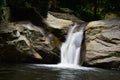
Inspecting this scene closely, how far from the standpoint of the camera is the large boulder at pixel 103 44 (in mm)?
23281

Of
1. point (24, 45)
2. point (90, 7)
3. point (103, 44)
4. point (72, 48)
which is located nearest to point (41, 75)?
point (24, 45)

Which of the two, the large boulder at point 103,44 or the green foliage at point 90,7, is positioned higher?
the green foliage at point 90,7

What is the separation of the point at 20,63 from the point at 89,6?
62.1 ft

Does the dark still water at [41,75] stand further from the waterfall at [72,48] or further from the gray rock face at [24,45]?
the waterfall at [72,48]

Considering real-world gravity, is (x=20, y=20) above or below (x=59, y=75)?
above

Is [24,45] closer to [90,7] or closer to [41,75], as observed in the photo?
[41,75]

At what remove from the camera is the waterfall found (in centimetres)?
2486

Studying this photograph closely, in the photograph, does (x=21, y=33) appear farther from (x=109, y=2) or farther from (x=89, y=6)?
(x=89, y=6)

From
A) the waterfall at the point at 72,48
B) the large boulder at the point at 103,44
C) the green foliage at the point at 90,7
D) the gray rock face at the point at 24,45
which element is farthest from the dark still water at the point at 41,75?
the green foliage at the point at 90,7

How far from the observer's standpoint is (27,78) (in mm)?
16812

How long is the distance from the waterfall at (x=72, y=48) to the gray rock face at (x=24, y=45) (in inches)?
28.0

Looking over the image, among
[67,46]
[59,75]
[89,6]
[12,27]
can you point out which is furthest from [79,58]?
[89,6]

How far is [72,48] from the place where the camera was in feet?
84.2

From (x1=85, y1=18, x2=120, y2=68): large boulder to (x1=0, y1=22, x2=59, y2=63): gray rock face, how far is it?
266 centimetres
